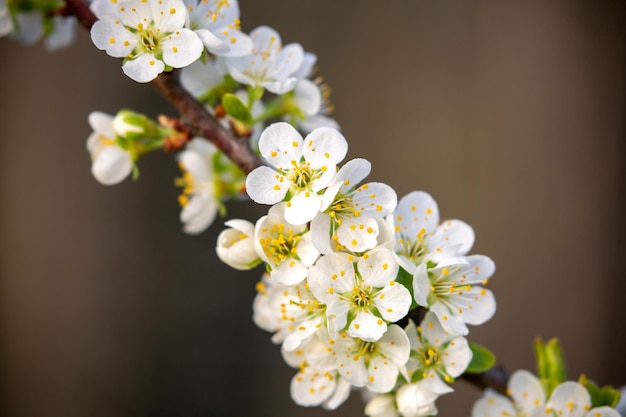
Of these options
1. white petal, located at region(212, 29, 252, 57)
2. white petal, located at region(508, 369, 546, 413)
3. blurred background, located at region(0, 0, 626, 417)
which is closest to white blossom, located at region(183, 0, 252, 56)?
white petal, located at region(212, 29, 252, 57)

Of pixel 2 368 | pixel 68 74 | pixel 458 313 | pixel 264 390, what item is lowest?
pixel 264 390

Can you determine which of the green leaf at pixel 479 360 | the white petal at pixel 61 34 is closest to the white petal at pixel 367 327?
the green leaf at pixel 479 360

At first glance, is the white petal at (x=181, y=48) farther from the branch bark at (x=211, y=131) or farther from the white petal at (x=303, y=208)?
the white petal at (x=303, y=208)

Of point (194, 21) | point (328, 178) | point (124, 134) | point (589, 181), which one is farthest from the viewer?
point (589, 181)

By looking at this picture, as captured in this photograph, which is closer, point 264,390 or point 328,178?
point 328,178

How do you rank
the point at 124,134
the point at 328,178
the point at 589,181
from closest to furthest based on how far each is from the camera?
1. the point at 328,178
2. the point at 124,134
3. the point at 589,181

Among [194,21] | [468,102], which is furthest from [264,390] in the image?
[194,21]

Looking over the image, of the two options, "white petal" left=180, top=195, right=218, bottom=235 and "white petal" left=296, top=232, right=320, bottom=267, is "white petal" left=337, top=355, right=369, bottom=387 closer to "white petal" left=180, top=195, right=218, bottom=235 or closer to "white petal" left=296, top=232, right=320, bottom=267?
"white petal" left=296, top=232, right=320, bottom=267

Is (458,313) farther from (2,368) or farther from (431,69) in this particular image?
(2,368)

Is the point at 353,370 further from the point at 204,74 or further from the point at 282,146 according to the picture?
the point at 204,74
